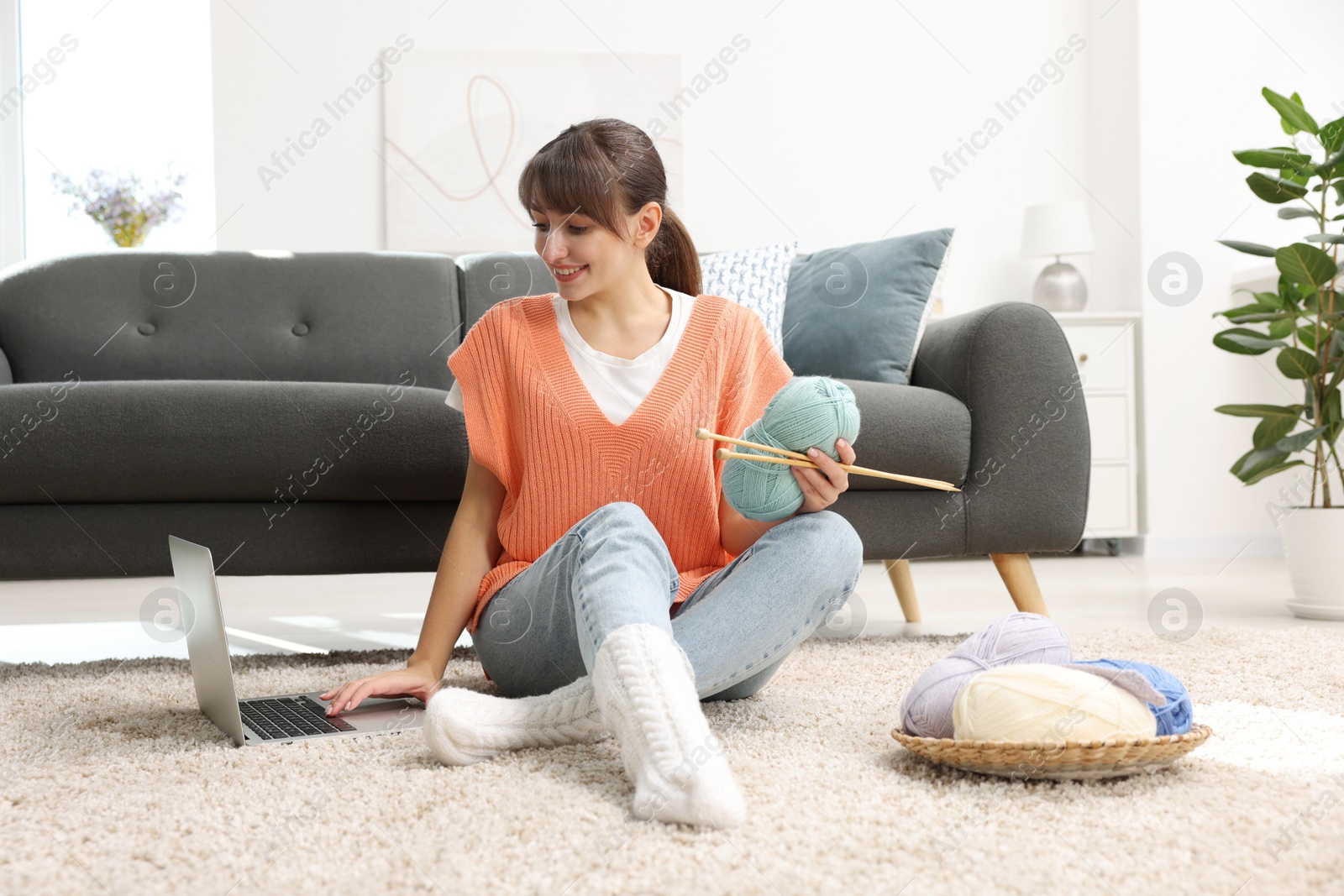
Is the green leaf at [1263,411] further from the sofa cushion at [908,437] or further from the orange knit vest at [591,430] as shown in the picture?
the orange knit vest at [591,430]

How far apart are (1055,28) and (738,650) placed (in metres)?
3.56

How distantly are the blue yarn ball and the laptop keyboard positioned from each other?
2.56 ft

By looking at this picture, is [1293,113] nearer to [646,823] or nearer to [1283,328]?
[1283,328]

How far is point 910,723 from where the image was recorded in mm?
1042

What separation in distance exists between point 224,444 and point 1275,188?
86.8 inches

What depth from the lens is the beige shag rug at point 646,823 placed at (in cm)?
73

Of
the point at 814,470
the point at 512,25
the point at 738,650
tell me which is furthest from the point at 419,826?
the point at 512,25

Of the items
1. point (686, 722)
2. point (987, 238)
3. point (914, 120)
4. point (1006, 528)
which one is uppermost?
point (914, 120)

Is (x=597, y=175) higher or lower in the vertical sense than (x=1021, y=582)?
higher

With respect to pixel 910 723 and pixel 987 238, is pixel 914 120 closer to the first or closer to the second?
pixel 987 238

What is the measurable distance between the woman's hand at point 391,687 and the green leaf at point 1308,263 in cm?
202

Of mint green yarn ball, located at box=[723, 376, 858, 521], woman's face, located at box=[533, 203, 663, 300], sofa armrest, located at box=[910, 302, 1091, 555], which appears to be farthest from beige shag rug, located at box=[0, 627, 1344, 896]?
sofa armrest, located at box=[910, 302, 1091, 555]

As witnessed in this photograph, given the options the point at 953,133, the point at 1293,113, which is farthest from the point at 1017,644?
the point at 953,133

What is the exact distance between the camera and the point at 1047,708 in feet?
2.98
